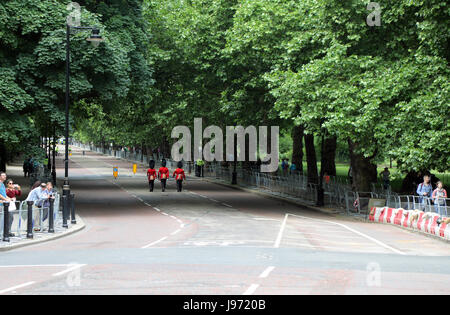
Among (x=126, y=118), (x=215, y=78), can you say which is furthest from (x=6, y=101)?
(x=126, y=118)

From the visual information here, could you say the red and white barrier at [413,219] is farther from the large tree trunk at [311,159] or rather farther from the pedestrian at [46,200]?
the large tree trunk at [311,159]

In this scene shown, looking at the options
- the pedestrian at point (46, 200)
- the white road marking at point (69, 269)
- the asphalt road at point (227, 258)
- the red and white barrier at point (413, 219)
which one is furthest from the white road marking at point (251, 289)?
the pedestrian at point (46, 200)

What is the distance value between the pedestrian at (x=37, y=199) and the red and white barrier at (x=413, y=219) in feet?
42.1

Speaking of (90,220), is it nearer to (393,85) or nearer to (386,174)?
(393,85)

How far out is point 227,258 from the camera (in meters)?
15.9

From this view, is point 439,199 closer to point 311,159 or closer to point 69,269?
point 69,269

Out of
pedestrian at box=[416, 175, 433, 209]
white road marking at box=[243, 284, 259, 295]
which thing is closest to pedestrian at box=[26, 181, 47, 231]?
white road marking at box=[243, 284, 259, 295]

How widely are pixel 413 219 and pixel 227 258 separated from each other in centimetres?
1212

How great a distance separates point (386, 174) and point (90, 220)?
21745mm

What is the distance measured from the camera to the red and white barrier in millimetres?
23277

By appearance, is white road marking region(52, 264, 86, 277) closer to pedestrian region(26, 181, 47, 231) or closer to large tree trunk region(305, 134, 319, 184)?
pedestrian region(26, 181, 47, 231)

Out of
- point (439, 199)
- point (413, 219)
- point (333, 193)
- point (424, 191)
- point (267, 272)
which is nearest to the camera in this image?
point (267, 272)

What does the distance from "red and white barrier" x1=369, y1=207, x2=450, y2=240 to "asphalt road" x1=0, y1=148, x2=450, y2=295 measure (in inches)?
18.8

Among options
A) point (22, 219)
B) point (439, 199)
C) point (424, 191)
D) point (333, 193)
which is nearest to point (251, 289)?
point (22, 219)
